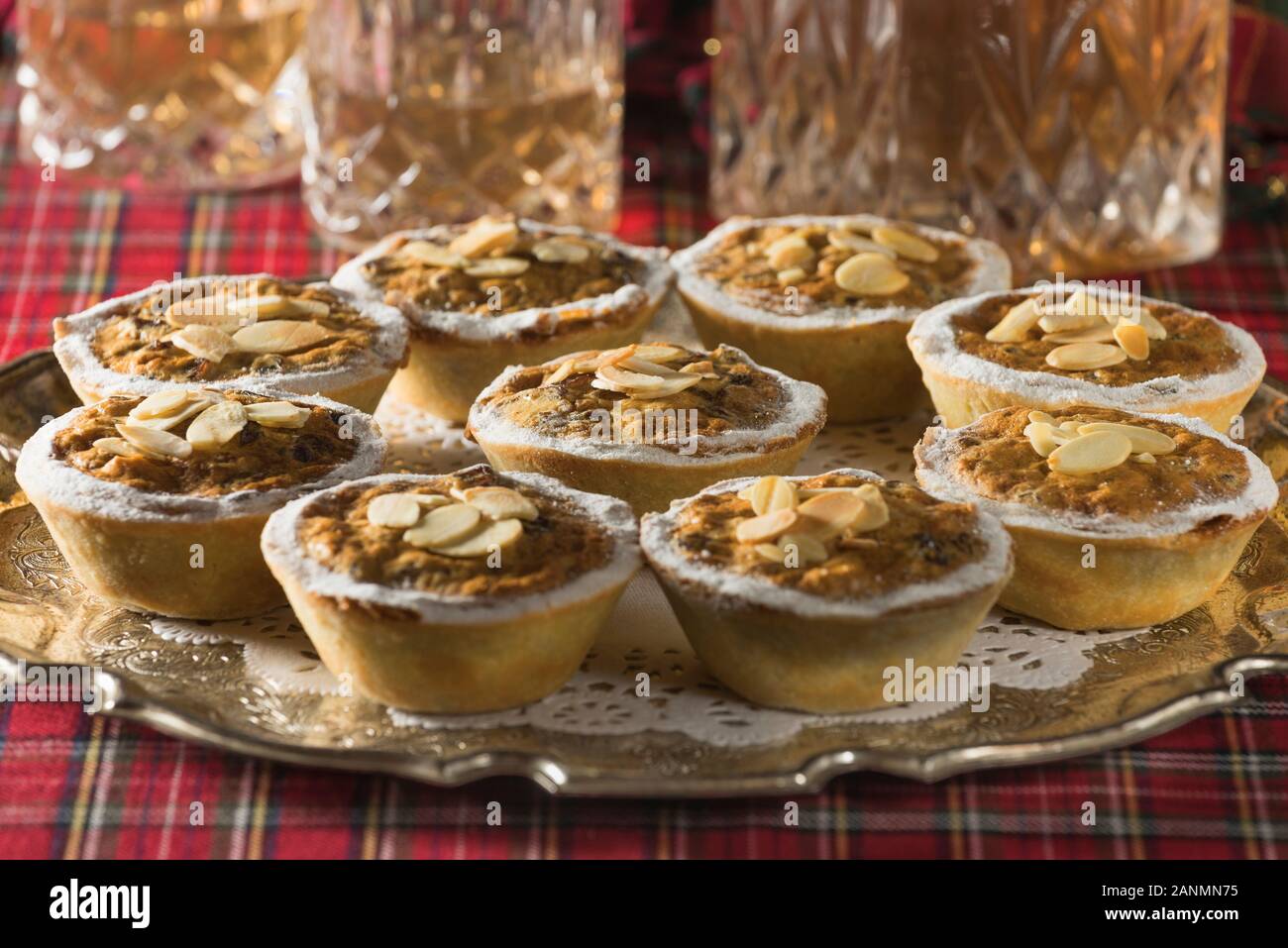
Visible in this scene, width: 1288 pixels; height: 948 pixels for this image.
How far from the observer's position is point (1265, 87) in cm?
356

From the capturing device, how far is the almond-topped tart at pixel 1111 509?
1.99 m

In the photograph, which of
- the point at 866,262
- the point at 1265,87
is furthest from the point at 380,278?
the point at 1265,87

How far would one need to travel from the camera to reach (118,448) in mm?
2076

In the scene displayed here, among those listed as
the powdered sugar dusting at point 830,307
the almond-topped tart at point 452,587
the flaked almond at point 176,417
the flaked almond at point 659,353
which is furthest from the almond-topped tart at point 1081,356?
the flaked almond at point 176,417

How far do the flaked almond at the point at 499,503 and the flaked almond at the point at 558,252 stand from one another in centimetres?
80

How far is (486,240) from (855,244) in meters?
0.58

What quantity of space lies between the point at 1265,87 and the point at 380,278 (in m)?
1.97

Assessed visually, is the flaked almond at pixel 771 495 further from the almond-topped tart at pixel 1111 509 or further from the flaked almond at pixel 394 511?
the flaked almond at pixel 394 511

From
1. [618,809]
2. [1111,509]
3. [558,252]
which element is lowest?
[618,809]

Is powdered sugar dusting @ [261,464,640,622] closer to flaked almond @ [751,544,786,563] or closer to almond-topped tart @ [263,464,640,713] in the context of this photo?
almond-topped tart @ [263,464,640,713]

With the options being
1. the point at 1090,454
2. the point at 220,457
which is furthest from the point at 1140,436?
the point at 220,457

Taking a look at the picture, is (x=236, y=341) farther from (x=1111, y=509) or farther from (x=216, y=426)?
(x=1111, y=509)

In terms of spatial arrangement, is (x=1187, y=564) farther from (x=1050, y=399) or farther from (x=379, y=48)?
(x=379, y=48)

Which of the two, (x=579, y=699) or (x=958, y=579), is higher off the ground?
(x=958, y=579)
